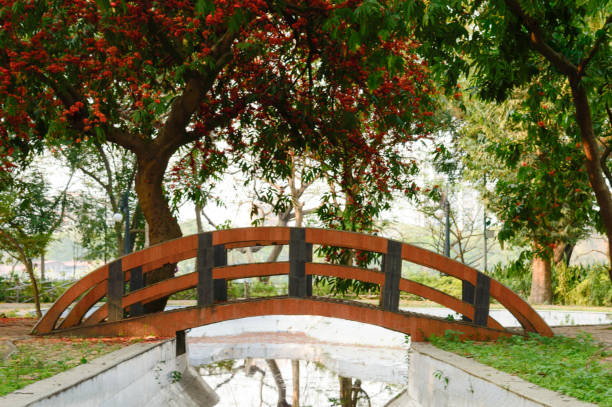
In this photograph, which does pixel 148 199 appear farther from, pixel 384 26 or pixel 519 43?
pixel 519 43

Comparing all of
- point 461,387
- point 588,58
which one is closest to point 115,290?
point 461,387

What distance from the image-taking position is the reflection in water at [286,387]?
10.4m

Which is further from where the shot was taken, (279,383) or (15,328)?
(279,383)

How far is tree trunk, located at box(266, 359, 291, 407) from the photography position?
409 inches

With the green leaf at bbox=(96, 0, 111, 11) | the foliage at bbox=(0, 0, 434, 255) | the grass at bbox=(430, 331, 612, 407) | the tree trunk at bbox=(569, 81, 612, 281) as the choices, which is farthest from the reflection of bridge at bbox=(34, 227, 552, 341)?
the green leaf at bbox=(96, 0, 111, 11)

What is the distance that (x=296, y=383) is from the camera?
11.8 meters

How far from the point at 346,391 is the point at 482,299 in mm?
3494

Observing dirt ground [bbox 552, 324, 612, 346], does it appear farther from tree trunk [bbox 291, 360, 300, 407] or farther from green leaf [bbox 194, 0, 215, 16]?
green leaf [bbox 194, 0, 215, 16]

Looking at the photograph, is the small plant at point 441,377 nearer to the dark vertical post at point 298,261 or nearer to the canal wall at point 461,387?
the canal wall at point 461,387

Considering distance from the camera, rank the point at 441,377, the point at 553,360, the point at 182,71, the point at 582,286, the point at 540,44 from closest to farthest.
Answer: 1. the point at 553,360
2. the point at 441,377
3. the point at 540,44
4. the point at 182,71
5. the point at 582,286

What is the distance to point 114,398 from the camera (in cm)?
678

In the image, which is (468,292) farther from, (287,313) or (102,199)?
(102,199)

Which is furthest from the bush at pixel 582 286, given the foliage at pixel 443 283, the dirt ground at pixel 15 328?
the dirt ground at pixel 15 328

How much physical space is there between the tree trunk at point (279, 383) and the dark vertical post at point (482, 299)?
11.8 ft
